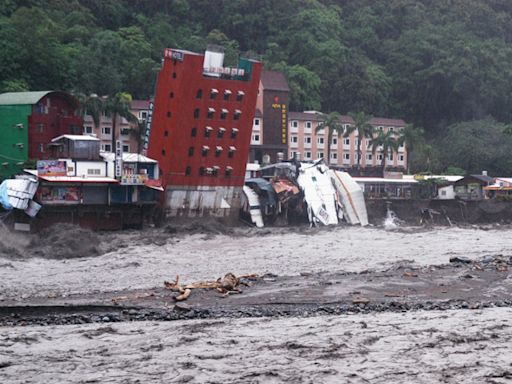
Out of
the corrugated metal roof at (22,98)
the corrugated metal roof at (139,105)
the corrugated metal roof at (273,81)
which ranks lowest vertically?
the corrugated metal roof at (22,98)

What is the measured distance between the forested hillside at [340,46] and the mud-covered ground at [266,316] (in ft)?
134

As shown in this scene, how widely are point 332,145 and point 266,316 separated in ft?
196

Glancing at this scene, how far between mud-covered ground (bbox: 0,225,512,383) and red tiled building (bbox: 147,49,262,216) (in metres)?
12.7

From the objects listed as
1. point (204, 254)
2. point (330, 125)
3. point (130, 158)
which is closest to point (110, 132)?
point (130, 158)

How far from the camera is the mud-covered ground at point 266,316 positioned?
A: 16.9 meters

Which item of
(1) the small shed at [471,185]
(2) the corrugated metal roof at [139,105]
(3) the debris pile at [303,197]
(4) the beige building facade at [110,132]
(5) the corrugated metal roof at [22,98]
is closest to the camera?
(5) the corrugated metal roof at [22,98]

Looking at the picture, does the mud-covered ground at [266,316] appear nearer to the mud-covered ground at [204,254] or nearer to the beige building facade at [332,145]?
the mud-covered ground at [204,254]

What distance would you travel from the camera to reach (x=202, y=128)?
5466cm

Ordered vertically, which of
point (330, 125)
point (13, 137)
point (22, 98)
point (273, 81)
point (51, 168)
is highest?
point (273, 81)

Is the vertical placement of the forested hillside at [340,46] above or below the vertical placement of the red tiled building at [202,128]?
above

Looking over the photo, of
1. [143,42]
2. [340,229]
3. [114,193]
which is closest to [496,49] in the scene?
[143,42]

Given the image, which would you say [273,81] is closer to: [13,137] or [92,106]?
[92,106]

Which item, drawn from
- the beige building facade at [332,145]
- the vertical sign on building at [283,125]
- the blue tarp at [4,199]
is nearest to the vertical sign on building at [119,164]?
the blue tarp at [4,199]

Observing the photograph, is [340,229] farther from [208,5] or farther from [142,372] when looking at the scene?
[208,5]
